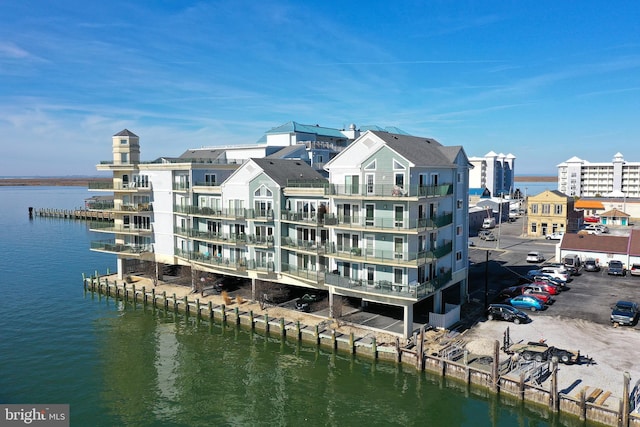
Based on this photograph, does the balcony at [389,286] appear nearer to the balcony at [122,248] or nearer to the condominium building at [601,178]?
the balcony at [122,248]

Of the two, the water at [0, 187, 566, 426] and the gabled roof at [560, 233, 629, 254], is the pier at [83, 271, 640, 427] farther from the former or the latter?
the gabled roof at [560, 233, 629, 254]

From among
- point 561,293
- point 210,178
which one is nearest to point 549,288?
point 561,293

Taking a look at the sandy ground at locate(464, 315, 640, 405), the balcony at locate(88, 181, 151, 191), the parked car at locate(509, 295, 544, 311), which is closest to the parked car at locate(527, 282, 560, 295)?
the parked car at locate(509, 295, 544, 311)

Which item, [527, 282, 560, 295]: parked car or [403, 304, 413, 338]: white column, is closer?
[403, 304, 413, 338]: white column

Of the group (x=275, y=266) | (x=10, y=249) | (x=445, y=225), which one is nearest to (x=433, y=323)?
(x=445, y=225)

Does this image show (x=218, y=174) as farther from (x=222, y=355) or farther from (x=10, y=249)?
(x=10, y=249)

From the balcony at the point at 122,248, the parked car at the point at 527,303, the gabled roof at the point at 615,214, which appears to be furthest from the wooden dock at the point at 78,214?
A: the gabled roof at the point at 615,214
